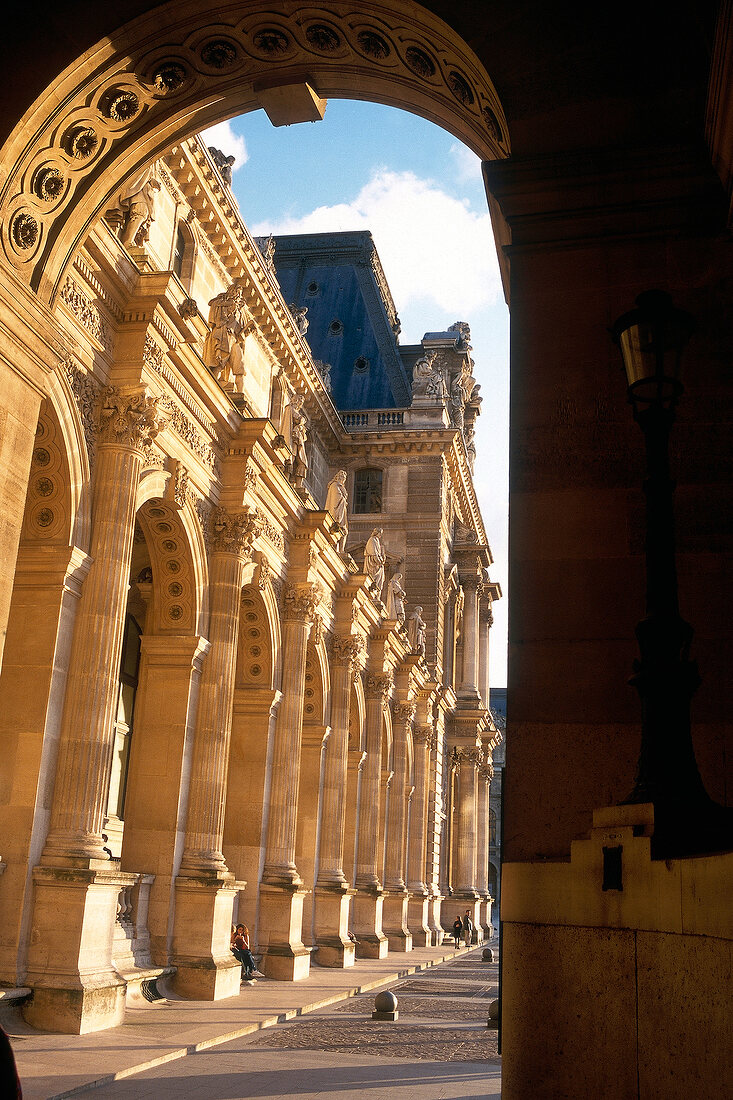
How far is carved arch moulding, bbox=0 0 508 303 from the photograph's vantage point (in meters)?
8.62

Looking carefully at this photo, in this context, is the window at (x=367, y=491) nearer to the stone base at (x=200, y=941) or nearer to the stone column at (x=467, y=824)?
the stone column at (x=467, y=824)

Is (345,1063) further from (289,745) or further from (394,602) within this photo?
→ (394,602)

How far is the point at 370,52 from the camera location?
919 centimetres

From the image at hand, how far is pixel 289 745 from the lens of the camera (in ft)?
79.8

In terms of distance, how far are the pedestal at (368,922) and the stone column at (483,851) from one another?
2257 cm

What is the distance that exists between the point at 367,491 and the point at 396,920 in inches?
727

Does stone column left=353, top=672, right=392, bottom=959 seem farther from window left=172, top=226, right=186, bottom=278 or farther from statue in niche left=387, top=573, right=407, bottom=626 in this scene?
window left=172, top=226, right=186, bottom=278

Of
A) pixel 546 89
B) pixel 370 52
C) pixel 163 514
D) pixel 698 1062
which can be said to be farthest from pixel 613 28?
pixel 163 514

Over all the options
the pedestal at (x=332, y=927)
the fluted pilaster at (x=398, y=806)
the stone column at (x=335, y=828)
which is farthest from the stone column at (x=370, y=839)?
the pedestal at (x=332, y=927)

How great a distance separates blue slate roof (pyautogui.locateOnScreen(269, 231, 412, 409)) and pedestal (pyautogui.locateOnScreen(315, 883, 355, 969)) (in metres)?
29.3

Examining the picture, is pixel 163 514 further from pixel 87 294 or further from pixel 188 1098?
pixel 188 1098

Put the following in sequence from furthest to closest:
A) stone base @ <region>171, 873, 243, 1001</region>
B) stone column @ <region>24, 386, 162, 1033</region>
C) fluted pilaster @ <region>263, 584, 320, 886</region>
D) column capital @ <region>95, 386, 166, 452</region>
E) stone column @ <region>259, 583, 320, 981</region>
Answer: fluted pilaster @ <region>263, 584, 320, 886</region> → stone column @ <region>259, 583, 320, 981</region> → stone base @ <region>171, 873, 243, 1001</region> → column capital @ <region>95, 386, 166, 452</region> → stone column @ <region>24, 386, 162, 1033</region>

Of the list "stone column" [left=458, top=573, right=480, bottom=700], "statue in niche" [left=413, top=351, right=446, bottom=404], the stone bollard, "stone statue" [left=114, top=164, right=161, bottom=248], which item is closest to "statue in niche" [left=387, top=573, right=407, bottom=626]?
"statue in niche" [left=413, top=351, right=446, bottom=404]

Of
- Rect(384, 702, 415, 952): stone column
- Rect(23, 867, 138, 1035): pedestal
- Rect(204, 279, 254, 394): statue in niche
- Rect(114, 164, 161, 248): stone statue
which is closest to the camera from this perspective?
Rect(23, 867, 138, 1035): pedestal
